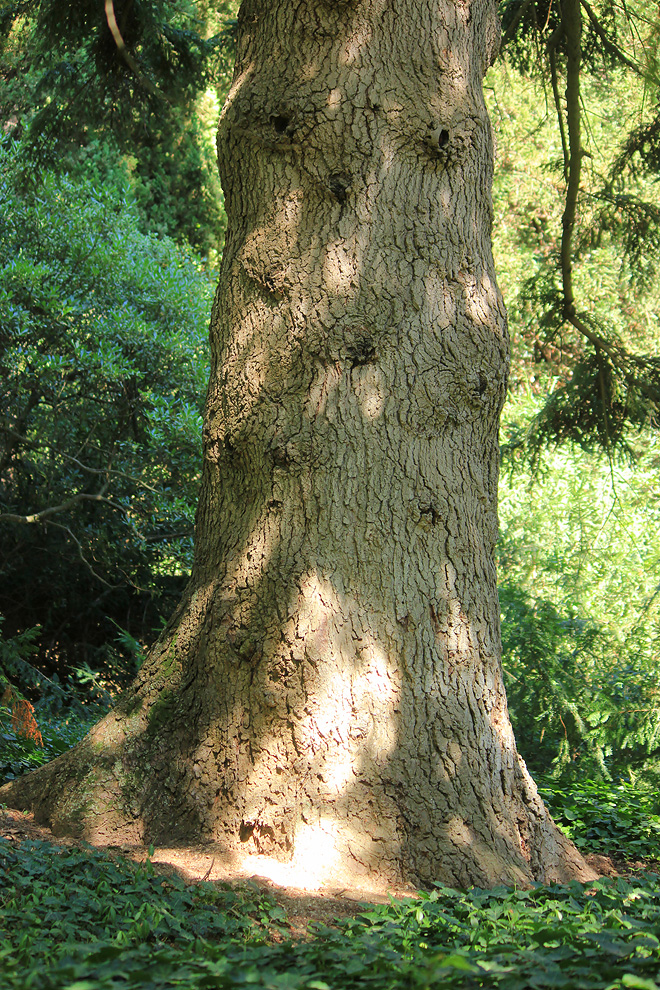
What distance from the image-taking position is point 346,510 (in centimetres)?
324

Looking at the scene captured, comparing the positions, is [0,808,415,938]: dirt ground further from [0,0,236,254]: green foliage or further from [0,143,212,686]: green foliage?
[0,0,236,254]: green foliage

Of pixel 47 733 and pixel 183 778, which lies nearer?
pixel 183 778

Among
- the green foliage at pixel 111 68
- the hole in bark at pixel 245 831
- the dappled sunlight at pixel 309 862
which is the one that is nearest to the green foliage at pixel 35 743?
the hole in bark at pixel 245 831

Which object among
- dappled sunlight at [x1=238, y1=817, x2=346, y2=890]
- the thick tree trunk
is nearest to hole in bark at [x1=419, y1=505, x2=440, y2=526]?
the thick tree trunk

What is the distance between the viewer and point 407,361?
3.35 m

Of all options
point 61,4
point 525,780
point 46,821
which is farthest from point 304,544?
point 61,4

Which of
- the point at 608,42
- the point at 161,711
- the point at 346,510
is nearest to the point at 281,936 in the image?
the point at 161,711

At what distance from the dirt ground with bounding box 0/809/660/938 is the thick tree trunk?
3.2 inches

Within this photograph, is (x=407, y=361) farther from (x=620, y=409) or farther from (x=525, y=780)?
(x=620, y=409)

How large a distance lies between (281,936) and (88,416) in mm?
6084

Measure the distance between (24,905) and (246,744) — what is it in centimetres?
96

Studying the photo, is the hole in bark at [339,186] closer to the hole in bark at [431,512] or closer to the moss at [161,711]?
the hole in bark at [431,512]

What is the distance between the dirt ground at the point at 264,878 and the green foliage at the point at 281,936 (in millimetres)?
90

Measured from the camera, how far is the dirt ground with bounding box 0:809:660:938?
2709 mm
